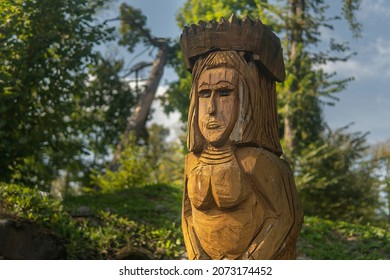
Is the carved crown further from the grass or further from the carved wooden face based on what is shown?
the grass

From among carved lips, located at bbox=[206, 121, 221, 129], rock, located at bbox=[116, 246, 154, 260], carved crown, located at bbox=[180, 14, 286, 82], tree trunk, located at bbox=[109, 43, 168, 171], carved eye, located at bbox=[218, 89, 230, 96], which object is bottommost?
rock, located at bbox=[116, 246, 154, 260]

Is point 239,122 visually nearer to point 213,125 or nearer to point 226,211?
point 213,125

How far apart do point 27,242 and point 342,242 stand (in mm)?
6391

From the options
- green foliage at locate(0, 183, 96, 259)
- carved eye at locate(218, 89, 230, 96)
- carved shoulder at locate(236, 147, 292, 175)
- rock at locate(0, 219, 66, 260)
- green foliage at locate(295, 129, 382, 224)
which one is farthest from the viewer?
green foliage at locate(295, 129, 382, 224)

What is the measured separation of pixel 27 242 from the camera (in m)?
7.70

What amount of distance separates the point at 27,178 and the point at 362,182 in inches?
397

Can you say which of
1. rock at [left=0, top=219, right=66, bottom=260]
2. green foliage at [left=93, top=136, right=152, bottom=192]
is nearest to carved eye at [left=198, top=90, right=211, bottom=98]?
rock at [left=0, top=219, right=66, bottom=260]

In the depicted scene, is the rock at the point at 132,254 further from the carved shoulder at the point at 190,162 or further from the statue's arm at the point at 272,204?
the statue's arm at the point at 272,204

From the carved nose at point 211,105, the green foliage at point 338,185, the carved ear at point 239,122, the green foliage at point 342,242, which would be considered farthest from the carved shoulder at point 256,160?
the green foliage at point 338,185

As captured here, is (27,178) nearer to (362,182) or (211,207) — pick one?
(211,207)

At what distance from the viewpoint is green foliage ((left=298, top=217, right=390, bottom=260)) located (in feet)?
29.5

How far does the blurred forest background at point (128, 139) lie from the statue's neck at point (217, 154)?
4.66 metres

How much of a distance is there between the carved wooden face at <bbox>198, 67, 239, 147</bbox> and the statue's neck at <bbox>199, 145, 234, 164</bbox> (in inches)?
2.2

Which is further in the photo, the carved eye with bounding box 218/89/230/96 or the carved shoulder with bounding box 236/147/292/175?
the carved eye with bounding box 218/89/230/96
